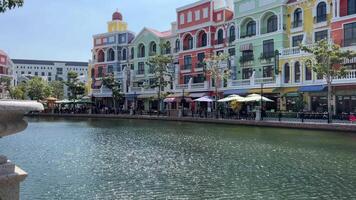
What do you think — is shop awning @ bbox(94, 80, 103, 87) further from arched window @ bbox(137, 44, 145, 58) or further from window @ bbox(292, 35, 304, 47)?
window @ bbox(292, 35, 304, 47)

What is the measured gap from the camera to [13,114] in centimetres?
345

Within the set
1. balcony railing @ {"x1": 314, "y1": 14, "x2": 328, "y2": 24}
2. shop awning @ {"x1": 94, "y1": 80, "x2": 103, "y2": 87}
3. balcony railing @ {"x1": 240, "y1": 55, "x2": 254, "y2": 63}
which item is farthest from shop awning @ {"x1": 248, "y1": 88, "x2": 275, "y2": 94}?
shop awning @ {"x1": 94, "y1": 80, "x2": 103, "y2": 87}

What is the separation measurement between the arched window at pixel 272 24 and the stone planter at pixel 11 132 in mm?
41635

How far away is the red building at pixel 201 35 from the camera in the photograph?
159ft

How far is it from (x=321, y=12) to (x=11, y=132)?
132 feet

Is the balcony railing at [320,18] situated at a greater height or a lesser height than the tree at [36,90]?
greater

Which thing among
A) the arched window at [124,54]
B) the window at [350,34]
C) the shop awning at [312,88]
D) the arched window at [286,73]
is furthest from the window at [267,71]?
the arched window at [124,54]

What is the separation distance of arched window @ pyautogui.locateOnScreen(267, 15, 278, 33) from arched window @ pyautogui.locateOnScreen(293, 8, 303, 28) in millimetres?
2318

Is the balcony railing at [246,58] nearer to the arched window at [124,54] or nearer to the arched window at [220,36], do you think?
the arched window at [220,36]

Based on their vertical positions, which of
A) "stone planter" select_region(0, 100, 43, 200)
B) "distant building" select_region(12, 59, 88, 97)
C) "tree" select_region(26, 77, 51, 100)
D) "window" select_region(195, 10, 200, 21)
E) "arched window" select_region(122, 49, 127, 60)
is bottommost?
"stone planter" select_region(0, 100, 43, 200)

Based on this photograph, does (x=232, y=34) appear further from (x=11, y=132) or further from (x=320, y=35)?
(x=11, y=132)

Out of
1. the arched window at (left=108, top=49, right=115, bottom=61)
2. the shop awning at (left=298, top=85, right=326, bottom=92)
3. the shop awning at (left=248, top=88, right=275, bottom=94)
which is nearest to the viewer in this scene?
the shop awning at (left=298, top=85, right=326, bottom=92)

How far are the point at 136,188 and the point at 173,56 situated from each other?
45.4 metres

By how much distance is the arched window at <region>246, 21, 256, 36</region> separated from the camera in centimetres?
4450
